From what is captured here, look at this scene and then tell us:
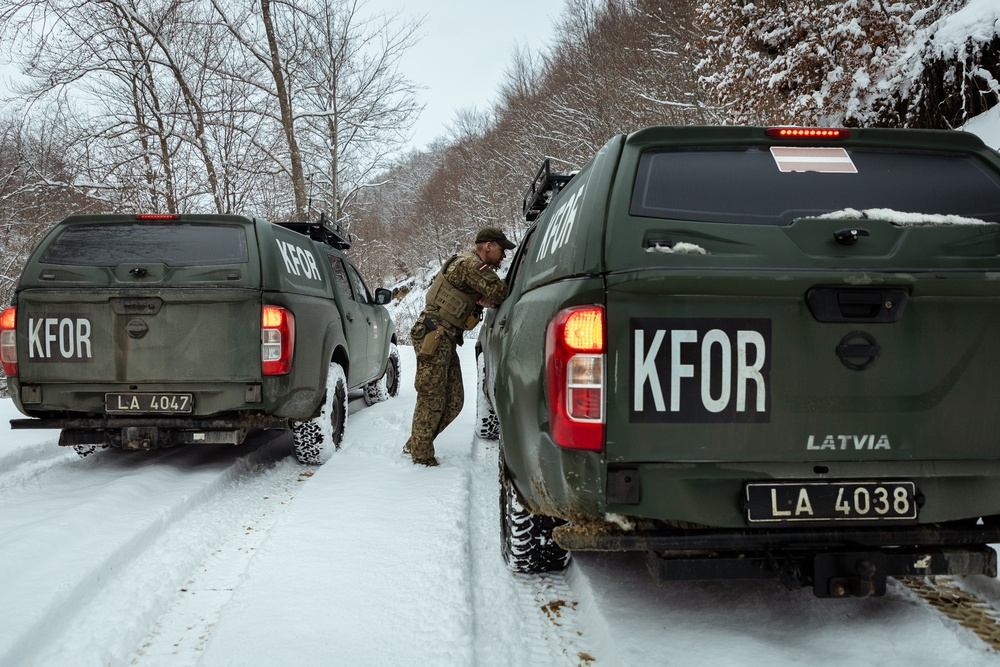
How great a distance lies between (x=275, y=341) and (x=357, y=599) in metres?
2.04

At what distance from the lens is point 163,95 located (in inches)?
489

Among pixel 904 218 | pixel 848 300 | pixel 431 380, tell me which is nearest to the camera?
pixel 848 300

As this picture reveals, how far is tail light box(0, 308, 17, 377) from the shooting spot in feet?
12.7

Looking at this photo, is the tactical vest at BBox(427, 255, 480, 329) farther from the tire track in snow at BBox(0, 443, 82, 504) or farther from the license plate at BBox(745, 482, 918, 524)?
the tire track in snow at BBox(0, 443, 82, 504)

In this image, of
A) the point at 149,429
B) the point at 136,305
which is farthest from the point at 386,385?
the point at 136,305

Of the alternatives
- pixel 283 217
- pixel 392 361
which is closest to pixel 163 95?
pixel 283 217

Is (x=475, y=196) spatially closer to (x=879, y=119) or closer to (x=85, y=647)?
(x=879, y=119)

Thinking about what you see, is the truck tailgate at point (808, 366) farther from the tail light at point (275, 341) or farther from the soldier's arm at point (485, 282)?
the tail light at point (275, 341)

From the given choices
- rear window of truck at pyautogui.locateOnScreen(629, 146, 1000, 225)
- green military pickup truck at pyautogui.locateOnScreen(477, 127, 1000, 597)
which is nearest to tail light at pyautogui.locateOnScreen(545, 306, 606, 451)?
green military pickup truck at pyautogui.locateOnScreen(477, 127, 1000, 597)

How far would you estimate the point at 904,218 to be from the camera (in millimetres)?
1947

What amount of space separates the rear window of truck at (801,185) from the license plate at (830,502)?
859mm

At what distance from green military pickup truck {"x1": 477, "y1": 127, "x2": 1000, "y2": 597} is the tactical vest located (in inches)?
97.9

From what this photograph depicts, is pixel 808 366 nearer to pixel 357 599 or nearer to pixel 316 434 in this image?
pixel 357 599

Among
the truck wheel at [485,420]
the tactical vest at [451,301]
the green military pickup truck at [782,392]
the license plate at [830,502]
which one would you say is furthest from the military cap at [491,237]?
the license plate at [830,502]
